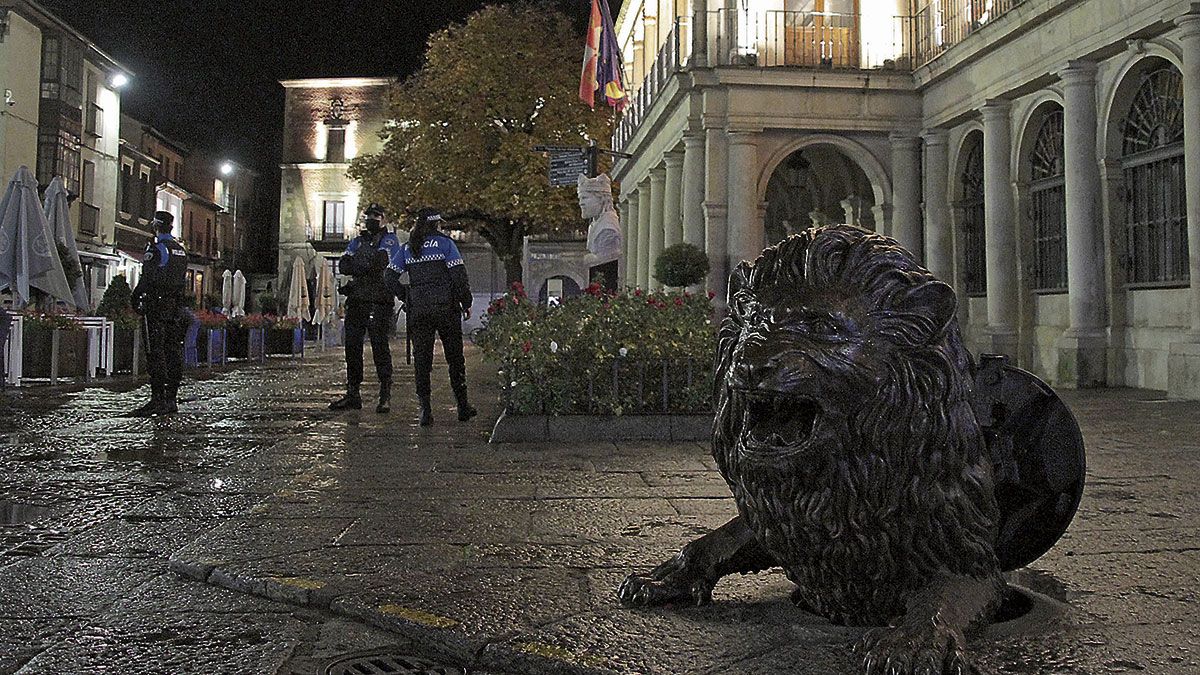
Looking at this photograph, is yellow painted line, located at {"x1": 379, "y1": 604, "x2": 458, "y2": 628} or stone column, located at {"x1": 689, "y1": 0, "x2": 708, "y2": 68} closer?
yellow painted line, located at {"x1": 379, "y1": 604, "x2": 458, "y2": 628}

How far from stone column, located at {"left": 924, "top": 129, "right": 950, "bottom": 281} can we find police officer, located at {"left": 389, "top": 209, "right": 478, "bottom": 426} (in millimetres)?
12466

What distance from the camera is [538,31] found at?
3250cm

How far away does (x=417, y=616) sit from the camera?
2885mm

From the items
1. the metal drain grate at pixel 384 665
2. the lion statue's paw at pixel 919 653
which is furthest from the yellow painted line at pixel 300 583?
the lion statue's paw at pixel 919 653

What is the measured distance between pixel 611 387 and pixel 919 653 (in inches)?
237

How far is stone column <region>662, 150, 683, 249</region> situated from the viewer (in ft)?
73.6

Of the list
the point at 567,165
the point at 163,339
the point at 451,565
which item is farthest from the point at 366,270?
the point at 567,165

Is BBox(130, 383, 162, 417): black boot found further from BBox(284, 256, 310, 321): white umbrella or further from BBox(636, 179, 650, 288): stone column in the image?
BBox(284, 256, 310, 321): white umbrella

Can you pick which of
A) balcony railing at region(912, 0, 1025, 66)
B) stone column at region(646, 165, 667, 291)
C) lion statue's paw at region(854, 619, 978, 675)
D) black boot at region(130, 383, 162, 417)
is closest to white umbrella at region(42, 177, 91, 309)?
black boot at region(130, 383, 162, 417)

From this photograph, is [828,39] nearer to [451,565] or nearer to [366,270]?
[366,270]

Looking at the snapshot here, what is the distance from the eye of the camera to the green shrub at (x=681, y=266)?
711 inches

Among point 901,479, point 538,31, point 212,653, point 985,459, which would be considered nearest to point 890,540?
point 901,479

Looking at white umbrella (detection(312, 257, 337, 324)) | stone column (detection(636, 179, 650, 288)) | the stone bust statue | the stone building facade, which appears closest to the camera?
the stone building facade

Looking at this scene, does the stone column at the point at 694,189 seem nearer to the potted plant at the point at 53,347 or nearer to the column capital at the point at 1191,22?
the column capital at the point at 1191,22
